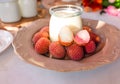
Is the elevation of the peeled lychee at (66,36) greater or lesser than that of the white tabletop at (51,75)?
greater

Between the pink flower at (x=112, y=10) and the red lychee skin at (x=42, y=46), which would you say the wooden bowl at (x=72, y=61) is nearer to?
the red lychee skin at (x=42, y=46)

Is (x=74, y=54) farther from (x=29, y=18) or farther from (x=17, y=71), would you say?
(x=29, y=18)

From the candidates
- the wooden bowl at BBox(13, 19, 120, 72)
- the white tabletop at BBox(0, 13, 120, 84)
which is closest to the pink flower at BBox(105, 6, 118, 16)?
the wooden bowl at BBox(13, 19, 120, 72)

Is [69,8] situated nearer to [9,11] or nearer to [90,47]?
[90,47]

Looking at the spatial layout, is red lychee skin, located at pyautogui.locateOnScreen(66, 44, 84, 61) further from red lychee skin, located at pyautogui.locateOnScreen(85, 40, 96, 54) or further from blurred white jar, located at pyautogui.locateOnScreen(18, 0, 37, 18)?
blurred white jar, located at pyautogui.locateOnScreen(18, 0, 37, 18)

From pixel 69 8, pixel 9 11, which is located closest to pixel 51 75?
pixel 69 8

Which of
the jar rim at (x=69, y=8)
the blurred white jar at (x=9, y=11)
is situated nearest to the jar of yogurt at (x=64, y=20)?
the jar rim at (x=69, y=8)

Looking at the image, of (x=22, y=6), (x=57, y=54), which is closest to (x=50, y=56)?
(x=57, y=54)
